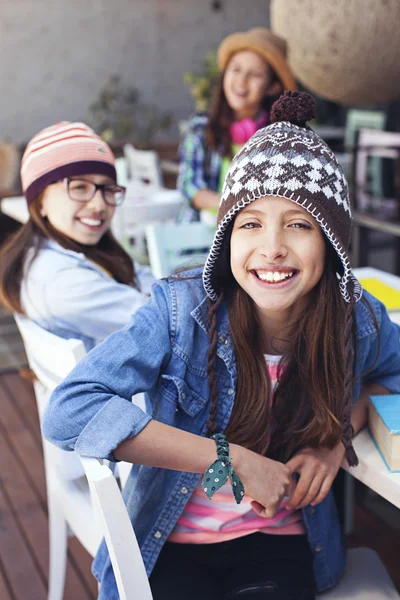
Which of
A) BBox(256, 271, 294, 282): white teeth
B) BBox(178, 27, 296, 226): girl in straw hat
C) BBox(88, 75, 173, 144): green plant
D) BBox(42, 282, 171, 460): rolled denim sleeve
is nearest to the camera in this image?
BBox(42, 282, 171, 460): rolled denim sleeve

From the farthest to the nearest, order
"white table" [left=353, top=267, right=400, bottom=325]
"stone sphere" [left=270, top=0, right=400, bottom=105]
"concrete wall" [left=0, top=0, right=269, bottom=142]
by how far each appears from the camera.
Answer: "concrete wall" [left=0, top=0, right=269, bottom=142], "stone sphere" [left=270, top=0, right=400, bottom=105], "white table" [left=353, top=267, right=400, bottom=325]

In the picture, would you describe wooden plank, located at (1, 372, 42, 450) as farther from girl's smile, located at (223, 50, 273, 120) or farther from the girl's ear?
the girl's ear

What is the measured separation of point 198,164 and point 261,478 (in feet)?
7.29

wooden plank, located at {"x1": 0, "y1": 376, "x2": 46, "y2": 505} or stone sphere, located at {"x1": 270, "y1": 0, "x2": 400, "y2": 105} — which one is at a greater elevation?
stone sphere, located at {"x1": 270, "y1": 0, "x2": 400, "y2": 105}

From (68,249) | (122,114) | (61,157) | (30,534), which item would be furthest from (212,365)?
(122,114)

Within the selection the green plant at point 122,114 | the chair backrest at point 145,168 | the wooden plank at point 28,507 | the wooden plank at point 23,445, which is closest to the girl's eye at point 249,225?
the wooden plank at point 28,507

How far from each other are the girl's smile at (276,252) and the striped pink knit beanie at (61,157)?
0.76 meters

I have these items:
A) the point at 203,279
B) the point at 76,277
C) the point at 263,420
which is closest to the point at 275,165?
the point at 203,279

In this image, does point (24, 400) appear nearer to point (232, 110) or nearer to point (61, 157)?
point (232, 110)

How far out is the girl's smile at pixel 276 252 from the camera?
1105mm

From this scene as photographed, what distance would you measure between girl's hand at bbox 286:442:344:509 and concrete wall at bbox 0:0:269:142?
645 centimetres

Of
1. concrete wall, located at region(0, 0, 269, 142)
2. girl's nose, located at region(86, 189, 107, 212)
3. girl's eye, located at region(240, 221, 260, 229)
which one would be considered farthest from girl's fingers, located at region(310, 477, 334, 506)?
concrete wall, located at region(0, 0, 269, 142)

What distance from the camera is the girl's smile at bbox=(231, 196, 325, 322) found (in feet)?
3.63

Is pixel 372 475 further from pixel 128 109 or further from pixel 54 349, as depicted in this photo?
pixel 128 109
